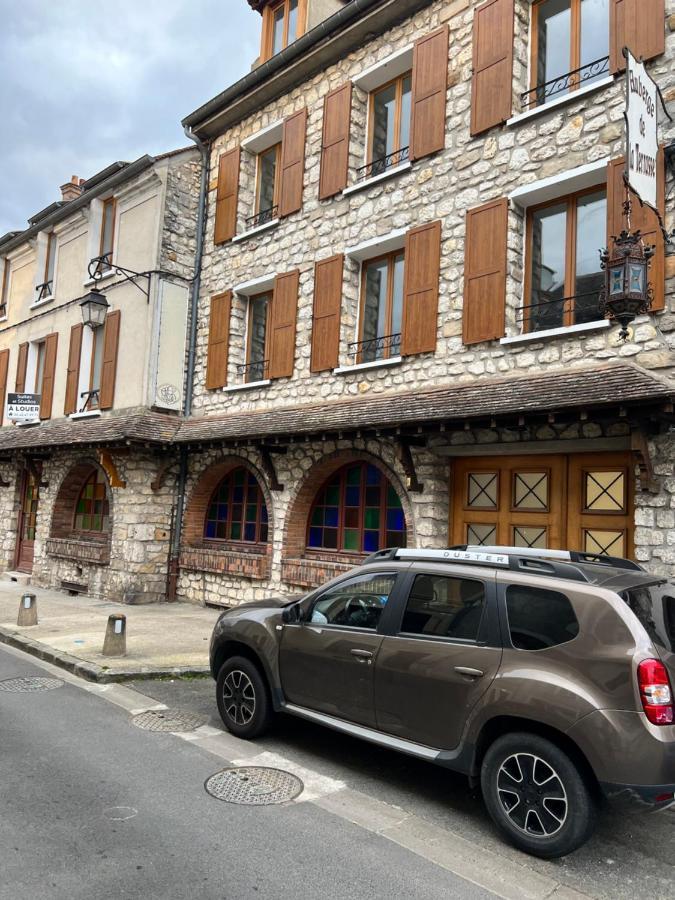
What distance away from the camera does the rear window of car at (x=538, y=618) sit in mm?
3820

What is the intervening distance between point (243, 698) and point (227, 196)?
415 inches

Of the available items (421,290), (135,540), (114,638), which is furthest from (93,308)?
(114,638)

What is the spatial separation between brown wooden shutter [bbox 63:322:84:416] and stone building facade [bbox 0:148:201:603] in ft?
0.11

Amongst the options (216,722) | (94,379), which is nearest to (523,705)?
(216,722)

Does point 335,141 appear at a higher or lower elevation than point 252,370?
higher

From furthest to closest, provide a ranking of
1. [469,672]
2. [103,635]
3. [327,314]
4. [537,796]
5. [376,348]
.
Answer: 1. [327,314]
2. [376,348]
3. [103,635]
4. [469,672]
5. [537,796]

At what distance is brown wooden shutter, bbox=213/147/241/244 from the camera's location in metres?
13.1

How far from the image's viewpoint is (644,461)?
6871 mm

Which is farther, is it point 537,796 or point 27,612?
point 27,612

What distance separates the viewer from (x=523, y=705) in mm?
3740

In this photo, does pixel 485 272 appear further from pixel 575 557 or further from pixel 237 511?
pixel 237 511

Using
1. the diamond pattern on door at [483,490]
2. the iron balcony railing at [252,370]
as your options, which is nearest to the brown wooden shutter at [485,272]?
the diamond pattern on door at [483,490]

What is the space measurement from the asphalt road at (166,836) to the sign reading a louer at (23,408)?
11997 millimetres

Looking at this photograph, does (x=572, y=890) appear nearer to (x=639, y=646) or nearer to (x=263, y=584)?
(x=639, y=646)
